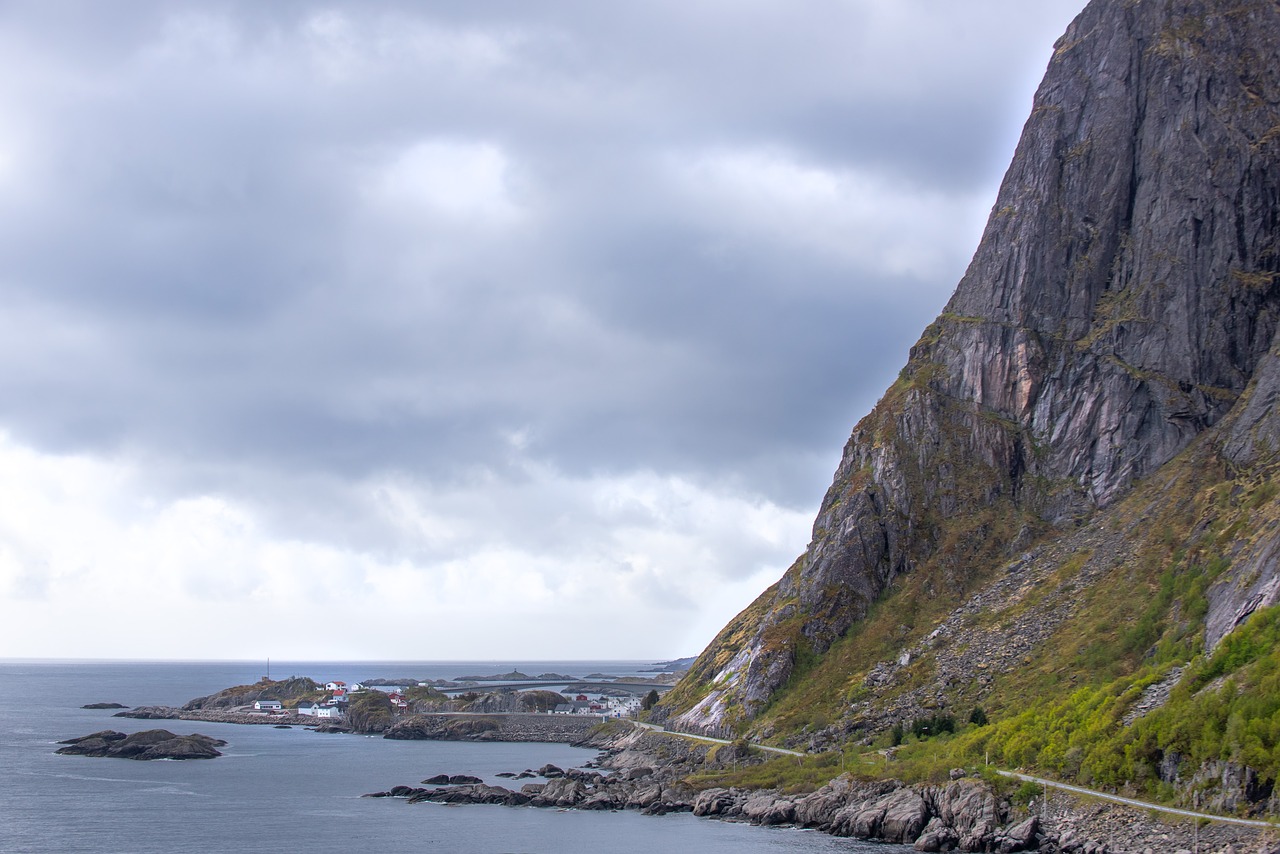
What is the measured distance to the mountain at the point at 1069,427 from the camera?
135 meters

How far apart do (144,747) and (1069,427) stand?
162 metres

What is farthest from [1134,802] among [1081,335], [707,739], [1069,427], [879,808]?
[1081,335]

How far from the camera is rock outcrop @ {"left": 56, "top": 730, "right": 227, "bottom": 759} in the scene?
189 meters

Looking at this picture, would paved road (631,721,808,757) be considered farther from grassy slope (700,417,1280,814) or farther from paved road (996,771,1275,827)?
paved road (996,771,1275,827)

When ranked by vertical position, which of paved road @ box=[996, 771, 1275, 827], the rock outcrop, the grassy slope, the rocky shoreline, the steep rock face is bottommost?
the rock outcrop

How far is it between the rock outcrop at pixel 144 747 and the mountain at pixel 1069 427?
270 feet

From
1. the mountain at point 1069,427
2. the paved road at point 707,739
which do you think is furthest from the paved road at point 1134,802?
the paved road at point 707,739

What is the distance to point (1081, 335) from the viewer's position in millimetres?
172250

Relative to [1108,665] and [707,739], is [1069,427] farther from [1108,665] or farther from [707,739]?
[707,739]

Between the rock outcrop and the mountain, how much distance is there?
82215 millimetres

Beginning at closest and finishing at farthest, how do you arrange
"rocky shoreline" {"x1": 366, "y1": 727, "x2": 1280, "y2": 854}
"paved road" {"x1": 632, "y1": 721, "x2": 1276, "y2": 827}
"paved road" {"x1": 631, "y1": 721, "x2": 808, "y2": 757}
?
"paved road" {"x1": 632, "y1": 721, "x2": 1276, "y2": 827}, "rocky shoreline" {"x1": 366, "y1": 727, "x2": 1280, "y2": 854}, "paved road" {"x1": 631, "y1": 721, "x2": 808, "y2": 757}

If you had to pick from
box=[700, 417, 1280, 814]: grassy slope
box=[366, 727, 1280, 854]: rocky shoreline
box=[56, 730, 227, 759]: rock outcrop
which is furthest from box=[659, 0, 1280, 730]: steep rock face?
box=[56, 730, 227, 759]: rock outcrop

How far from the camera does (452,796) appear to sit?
5413 inches

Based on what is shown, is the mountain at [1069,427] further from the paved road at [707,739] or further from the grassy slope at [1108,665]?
the paved road at [707,739]
